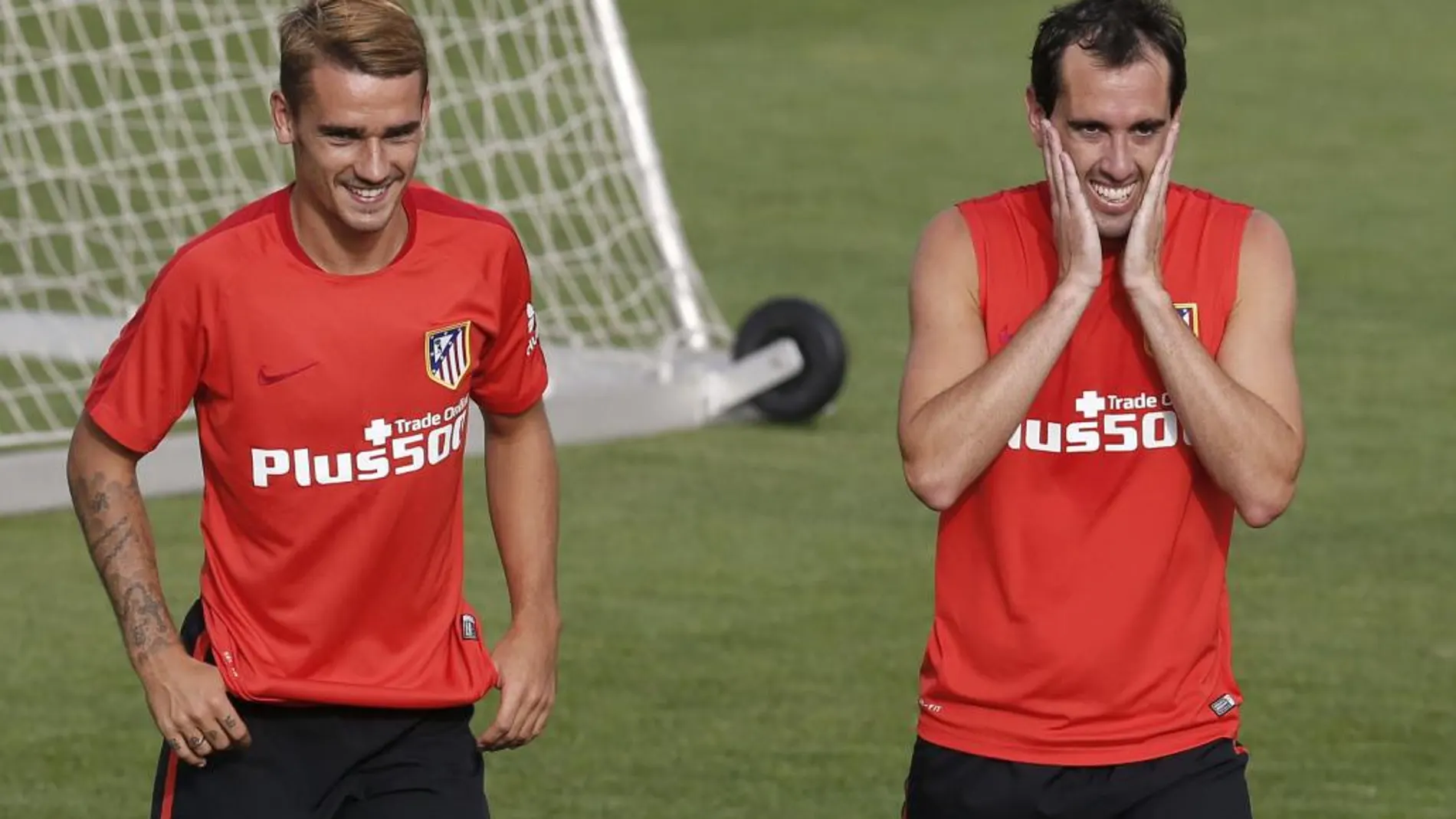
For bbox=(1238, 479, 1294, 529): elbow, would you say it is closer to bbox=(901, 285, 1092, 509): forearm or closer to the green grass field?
bbox=(901, 285, 1092, 509): forearm

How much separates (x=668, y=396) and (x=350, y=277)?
6496 millimetres

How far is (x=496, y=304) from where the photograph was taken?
14.8 ft

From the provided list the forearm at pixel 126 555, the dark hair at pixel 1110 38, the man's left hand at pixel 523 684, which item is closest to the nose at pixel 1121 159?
the dark hair at pixel 1110 38

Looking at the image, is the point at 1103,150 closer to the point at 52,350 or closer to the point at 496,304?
the point at 496,304

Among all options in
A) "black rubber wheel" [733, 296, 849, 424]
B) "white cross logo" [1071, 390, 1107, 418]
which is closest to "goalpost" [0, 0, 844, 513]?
"black rubber wheel" [733, 296, 849, 424]

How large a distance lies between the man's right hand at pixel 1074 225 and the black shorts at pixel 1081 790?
2.44 feet

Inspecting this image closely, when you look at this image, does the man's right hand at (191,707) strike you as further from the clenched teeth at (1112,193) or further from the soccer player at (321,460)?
the clenched teeth at (1112,193)

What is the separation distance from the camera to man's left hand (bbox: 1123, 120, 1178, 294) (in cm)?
418

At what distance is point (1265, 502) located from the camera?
4.27m

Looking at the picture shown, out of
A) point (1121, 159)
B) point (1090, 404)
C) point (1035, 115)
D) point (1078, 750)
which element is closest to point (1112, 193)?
point (1121, 159)

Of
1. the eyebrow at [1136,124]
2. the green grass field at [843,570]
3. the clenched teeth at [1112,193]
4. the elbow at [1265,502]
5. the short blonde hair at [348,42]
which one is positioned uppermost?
the short blonde hair at [348,42]

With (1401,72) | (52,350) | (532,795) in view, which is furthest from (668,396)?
(1401,72)

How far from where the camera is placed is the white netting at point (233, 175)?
38.3 feet

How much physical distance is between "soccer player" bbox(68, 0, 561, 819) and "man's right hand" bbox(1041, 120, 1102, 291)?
0.91 meters
